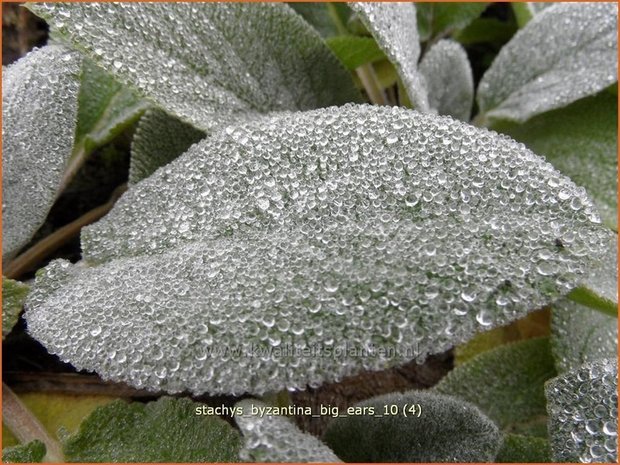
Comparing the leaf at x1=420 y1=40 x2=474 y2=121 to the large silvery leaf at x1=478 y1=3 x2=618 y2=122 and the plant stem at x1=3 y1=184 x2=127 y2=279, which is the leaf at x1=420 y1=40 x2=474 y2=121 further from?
the plant stem at x1=3 y1=184 x2=127 y2=279

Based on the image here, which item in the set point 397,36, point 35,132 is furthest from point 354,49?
point 35,132

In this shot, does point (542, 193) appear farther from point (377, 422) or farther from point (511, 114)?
point (511, 114)

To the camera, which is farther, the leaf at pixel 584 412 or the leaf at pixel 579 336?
the leaf at pixel 579 336

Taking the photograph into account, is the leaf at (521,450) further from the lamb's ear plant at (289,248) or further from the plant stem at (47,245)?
the plant stem at (47,245)

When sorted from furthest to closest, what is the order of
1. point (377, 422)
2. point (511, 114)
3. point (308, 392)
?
point (511, 114), point (308, 392), point (377, 422)

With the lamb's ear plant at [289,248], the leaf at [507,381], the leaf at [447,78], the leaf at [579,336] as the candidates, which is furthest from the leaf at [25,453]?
the leaf at [447,78]

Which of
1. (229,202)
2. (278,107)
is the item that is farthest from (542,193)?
(278,107)
